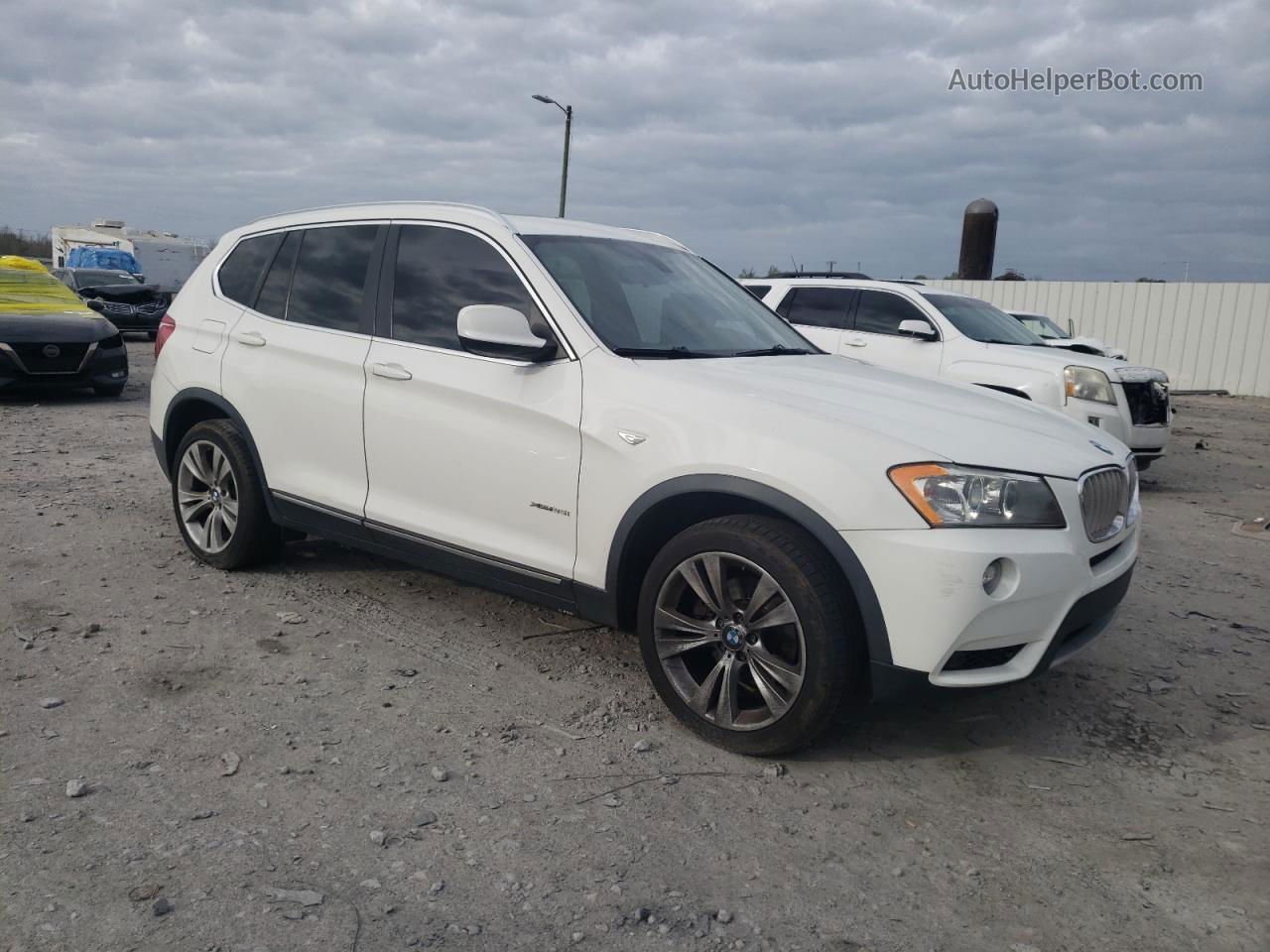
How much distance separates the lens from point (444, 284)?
4.41 m

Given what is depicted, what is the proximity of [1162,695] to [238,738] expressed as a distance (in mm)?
3600

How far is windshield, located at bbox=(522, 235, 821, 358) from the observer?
4.09 meters

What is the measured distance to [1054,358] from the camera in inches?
363

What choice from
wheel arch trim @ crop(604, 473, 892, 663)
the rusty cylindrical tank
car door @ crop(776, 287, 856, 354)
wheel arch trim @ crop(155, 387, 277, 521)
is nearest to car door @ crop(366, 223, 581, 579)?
wheel arch trim @ crop(604, 473, 892, 663)

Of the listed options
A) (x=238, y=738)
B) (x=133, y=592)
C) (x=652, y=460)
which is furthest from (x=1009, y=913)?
(x=133, y=592)

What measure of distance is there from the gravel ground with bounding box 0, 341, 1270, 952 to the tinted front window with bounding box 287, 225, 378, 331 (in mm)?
1364

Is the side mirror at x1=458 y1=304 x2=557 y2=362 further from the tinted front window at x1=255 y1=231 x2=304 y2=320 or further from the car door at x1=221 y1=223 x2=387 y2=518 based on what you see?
the tinted front window at x1=255 y1=231 x2=304 y2=320

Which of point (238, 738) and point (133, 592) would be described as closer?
point (238, 738)

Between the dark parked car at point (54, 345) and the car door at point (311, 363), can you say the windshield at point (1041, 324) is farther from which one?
the car door at point (311, 363)

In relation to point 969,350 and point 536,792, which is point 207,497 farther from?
point 969,350

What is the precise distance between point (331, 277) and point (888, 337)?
6.22m

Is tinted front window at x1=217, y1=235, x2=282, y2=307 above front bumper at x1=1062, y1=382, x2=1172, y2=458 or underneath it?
above

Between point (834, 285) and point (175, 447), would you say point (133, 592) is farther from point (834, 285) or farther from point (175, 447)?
point (834, 285)

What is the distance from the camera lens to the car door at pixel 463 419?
12.7 ft
